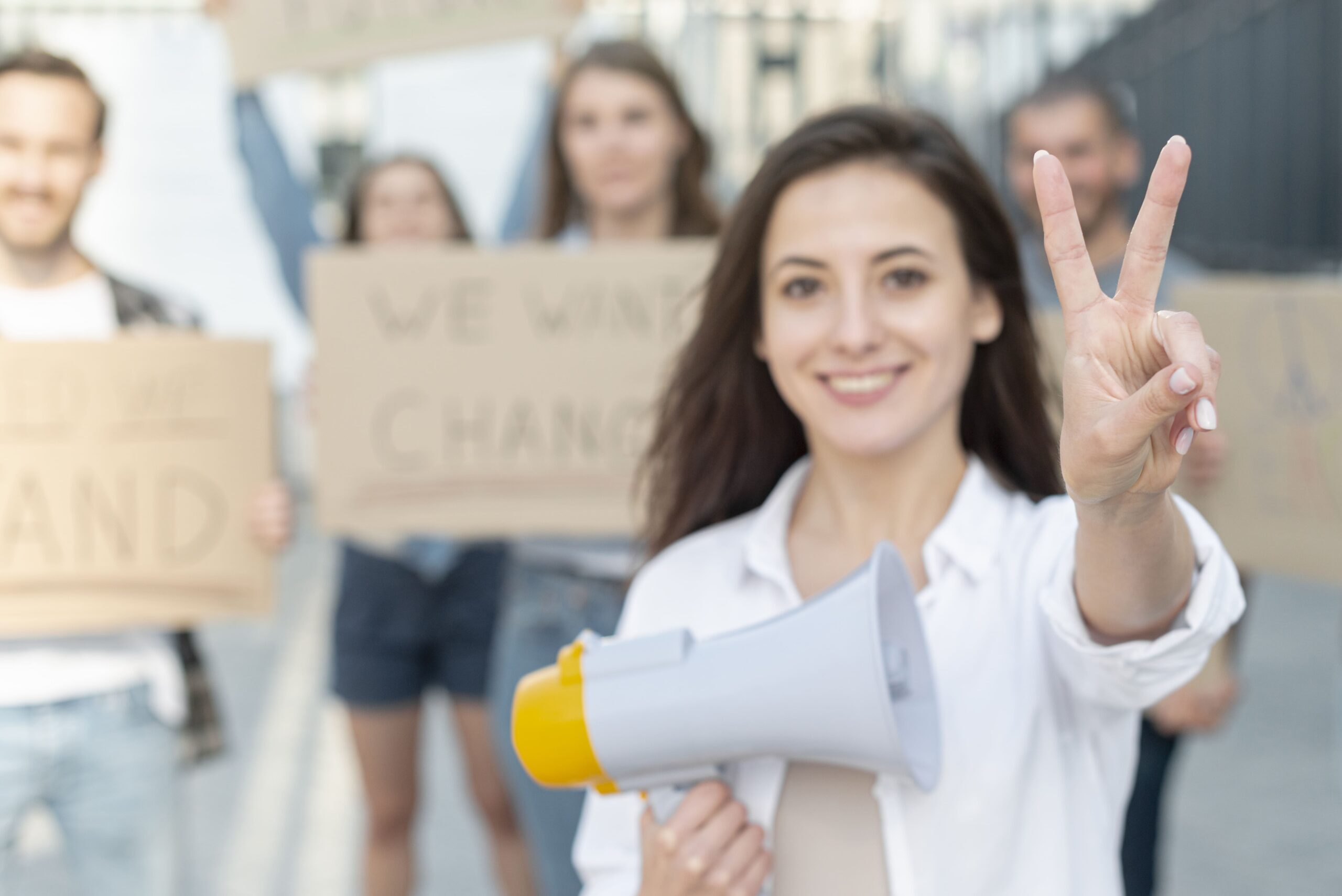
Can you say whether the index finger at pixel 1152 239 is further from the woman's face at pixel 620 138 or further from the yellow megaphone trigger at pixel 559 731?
the woman's face at pixel 620 138

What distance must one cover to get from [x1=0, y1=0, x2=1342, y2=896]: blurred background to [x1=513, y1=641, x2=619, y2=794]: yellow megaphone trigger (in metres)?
0.95

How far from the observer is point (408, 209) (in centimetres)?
284

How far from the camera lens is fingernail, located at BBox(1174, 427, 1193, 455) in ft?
3.04

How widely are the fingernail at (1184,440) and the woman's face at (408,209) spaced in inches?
83.4

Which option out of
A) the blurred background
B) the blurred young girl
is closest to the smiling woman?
the blurred background

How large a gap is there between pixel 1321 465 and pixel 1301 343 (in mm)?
174

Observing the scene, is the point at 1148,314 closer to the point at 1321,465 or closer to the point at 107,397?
the point at 1321,465

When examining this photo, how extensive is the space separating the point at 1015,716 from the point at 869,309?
394 mm

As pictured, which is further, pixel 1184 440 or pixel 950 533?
pixel 950 533

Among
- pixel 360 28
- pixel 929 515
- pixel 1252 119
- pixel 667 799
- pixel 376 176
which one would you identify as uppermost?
pixel 1252 119

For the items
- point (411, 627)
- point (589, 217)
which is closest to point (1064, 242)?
point (589, 217)

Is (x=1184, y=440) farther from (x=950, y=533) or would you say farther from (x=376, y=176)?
(x=376, y=176)

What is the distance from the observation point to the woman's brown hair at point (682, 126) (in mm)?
2420

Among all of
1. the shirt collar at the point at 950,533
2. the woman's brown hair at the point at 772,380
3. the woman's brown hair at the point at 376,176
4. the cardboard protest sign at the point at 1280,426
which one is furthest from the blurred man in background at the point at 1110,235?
the woman's brown hair at the point at 376,176
